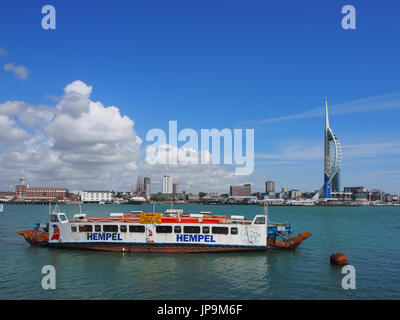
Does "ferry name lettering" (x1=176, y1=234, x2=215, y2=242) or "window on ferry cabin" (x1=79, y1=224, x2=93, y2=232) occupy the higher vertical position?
"window on ferry cabin" (x1=79, y1=224, x2=93, y2=232)

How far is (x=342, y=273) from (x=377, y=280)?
3.12 metres

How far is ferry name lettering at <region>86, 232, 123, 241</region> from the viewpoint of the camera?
39062mm

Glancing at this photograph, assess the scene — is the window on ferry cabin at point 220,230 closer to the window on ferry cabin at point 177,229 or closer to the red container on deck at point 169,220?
the window on ferry cabin at point 177,229

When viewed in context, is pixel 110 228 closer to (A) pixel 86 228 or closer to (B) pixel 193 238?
(A) pixel 86 228

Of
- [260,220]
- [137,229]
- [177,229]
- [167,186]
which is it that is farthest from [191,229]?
[167,186]

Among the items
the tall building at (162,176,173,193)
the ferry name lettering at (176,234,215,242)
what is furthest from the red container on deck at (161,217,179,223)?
the tall building at (162,176,173,193)

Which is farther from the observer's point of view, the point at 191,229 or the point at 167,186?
the point at 167,186

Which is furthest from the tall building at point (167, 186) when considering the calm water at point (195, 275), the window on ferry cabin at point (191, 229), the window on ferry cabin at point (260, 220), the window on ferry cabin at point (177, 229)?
the calm water at point (195, 275)

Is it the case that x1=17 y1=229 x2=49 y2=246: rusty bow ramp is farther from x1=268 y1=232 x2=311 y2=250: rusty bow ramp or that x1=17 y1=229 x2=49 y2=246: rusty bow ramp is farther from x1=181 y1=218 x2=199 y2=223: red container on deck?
x1=268 y1=232 x2=311 y2=250: rusty bow ramp

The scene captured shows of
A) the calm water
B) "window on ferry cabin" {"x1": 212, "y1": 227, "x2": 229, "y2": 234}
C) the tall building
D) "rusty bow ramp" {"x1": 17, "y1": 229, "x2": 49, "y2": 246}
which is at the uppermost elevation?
the tall building

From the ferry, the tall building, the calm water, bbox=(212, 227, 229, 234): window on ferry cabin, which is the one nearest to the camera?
the calm water

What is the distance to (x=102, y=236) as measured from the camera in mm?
39375

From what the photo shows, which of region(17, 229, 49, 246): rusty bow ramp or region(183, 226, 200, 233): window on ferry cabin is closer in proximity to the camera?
region(183, 226, 200, 233): window on ferry cabin
